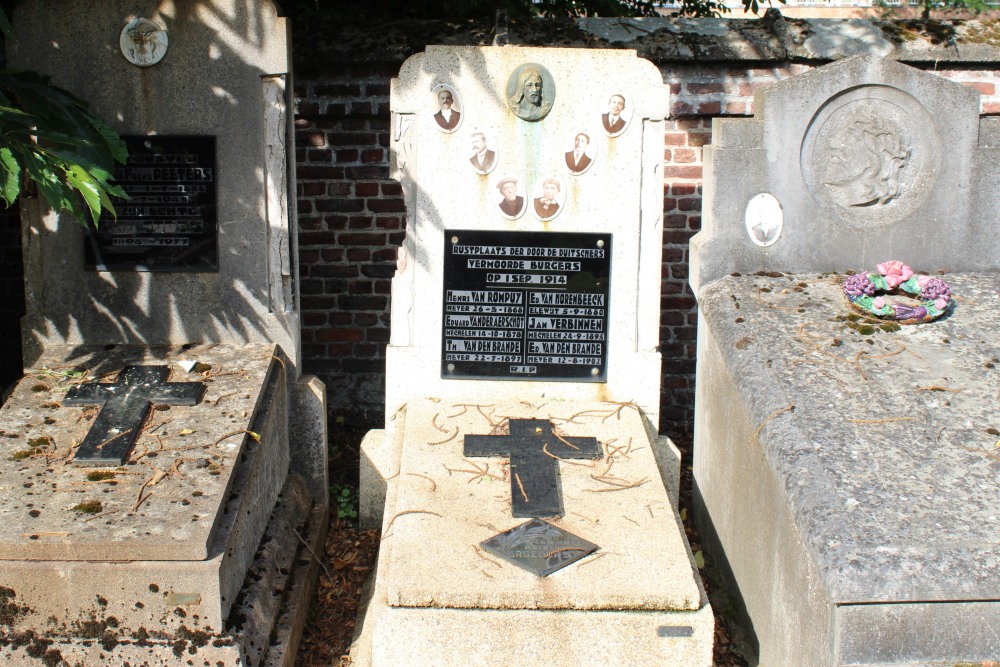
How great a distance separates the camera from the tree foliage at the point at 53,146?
3.34 m

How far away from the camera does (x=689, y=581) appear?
9.75 feet

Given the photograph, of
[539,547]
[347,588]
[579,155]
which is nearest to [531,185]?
[579,155]

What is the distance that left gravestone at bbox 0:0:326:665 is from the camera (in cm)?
353

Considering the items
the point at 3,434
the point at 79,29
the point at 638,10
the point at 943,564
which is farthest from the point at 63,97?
the point at 638,10

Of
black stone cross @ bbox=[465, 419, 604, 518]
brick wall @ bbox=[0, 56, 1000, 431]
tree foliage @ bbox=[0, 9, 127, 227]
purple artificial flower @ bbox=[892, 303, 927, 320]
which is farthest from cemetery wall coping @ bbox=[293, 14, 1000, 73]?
black stone cross @ bbox=[465, 419, 604, 518]

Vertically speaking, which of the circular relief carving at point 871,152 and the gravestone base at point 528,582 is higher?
the circular relief carving at point 871,152

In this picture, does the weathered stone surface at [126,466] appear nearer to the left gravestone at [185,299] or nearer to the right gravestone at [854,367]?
the left gravestone at [185,299]

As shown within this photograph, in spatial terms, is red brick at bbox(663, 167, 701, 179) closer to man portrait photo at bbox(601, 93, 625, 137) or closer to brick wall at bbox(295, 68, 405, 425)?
man portrait photo at bbox(601, 93, 625, 137)

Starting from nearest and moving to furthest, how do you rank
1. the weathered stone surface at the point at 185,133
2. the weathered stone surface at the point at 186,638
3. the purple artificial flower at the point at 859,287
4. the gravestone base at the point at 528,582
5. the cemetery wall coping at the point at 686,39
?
the gravestone base at the point at 528,582, the weathered stone surface at the point at 186,638, the purple artificial flower at the point at 859,287, the weathered stone surface at the point at 185,133, the cemetery wall coping at the point at 686,39

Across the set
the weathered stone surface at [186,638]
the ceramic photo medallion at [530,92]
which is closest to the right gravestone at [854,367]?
the ceramic photo medallion at [530,92]

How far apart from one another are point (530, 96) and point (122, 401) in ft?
6.90

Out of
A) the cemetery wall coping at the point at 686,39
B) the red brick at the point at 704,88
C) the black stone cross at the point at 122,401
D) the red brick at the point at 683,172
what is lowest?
the black stone cross at the point at 122,401

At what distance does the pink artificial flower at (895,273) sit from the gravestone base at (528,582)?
1298 millimetres

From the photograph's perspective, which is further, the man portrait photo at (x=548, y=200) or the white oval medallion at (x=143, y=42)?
the man portrait photo at (x=548, y=200)
